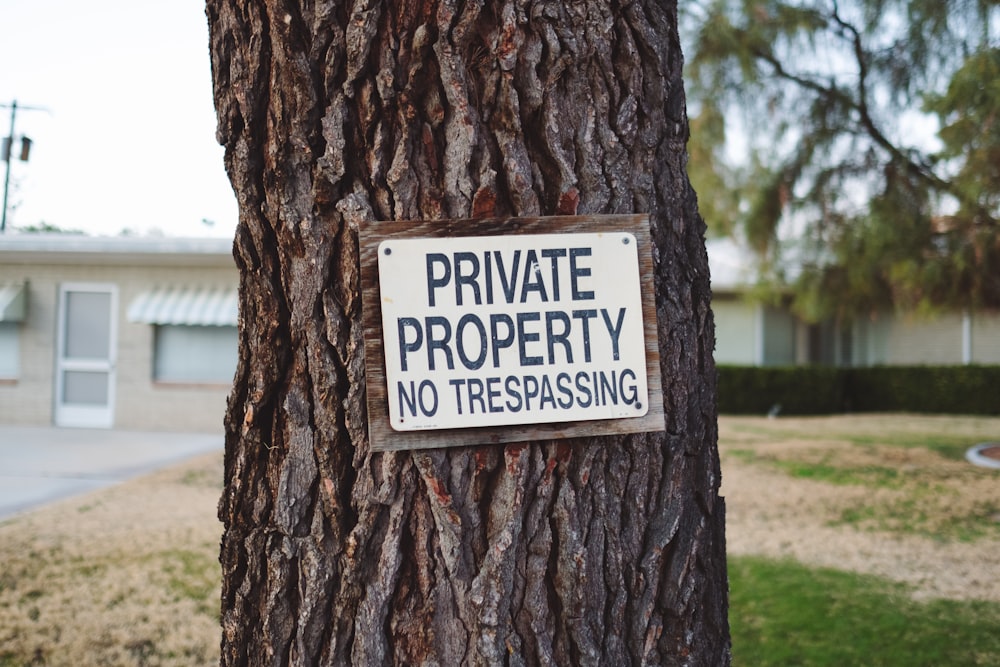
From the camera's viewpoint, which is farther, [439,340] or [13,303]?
[13,303]

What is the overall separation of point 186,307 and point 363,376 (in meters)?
11.9

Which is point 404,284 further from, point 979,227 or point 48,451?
point 48,451

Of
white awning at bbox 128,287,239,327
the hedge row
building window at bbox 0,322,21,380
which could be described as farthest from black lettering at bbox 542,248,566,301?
the hedge row

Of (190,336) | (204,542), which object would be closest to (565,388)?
(204,542)

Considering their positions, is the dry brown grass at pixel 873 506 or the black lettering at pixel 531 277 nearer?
the black lettering at pixel 531 277

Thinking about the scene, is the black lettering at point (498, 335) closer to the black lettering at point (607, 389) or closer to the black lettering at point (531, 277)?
the black lettering at point (531, 277)

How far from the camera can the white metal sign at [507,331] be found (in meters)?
1.30

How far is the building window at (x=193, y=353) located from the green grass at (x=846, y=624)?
964 centimetres

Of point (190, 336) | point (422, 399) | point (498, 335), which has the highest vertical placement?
point (190, 336)

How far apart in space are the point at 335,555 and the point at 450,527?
20 centimetres

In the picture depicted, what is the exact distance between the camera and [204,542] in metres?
5.62

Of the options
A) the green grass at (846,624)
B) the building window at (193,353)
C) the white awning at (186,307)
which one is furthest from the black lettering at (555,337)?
the building window at (193,353)

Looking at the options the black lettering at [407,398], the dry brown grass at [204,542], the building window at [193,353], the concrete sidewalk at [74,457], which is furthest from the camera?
the building window at [193,353]

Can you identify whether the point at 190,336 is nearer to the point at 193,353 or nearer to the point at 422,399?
the point at 193,353
